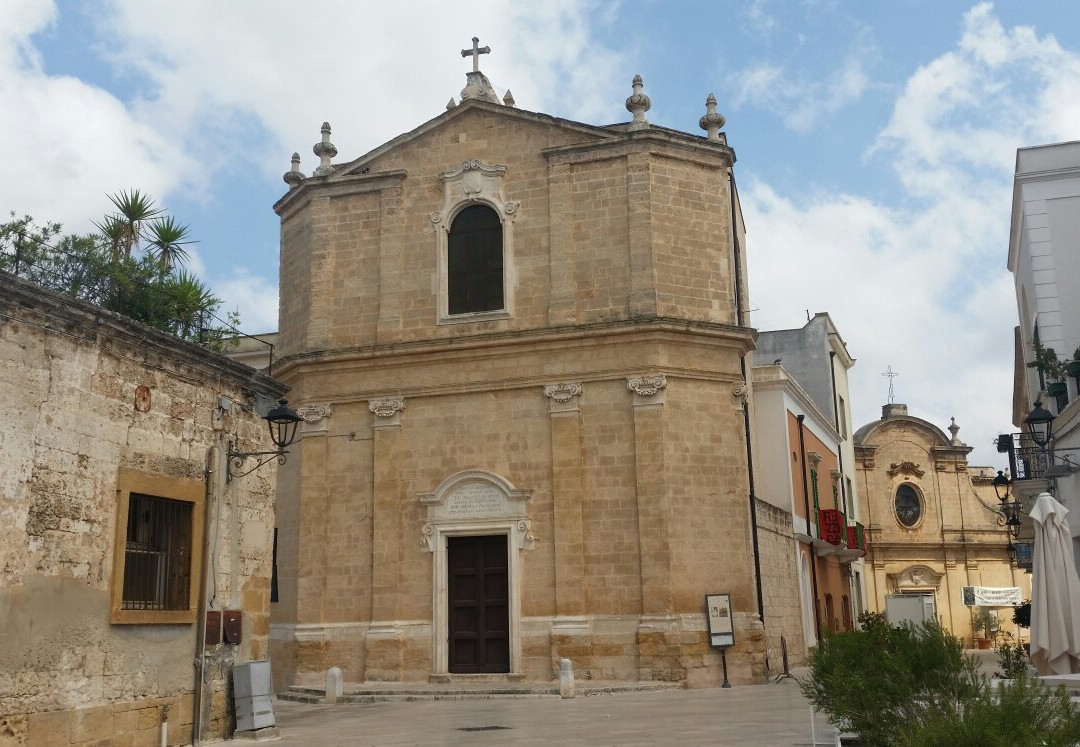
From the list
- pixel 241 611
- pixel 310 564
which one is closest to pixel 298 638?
pixel 310 564

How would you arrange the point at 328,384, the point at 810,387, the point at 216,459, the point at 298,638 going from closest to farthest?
the point at 216,459, the point at 298,638, the point at 328,384, the point at 810,387

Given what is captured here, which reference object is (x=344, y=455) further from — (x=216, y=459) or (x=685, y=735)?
(x=685, y=735)

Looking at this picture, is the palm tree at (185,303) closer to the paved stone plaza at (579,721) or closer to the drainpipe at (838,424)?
the paved stone plaza at (579,721)

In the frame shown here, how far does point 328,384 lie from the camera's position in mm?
20141

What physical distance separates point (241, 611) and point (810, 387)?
24011mm

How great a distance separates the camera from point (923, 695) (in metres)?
8.05

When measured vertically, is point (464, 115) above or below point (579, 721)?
above

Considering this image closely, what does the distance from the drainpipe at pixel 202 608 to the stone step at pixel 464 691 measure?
6.14m

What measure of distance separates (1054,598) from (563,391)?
8.86 metres

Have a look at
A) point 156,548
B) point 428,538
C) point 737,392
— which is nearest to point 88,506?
point 156,548

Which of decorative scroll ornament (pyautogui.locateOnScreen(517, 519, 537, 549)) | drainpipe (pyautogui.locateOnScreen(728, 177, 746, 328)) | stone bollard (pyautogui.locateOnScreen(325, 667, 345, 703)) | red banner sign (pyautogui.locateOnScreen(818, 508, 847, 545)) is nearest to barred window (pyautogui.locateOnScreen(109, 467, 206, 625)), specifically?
stone bollard (pyautogui.locateOnScreen(325, 667, 345, 703))

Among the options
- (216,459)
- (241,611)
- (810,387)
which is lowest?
(241,611)

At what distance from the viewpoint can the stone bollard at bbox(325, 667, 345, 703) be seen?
675 inches

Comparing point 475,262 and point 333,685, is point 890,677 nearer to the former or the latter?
point 333,685
